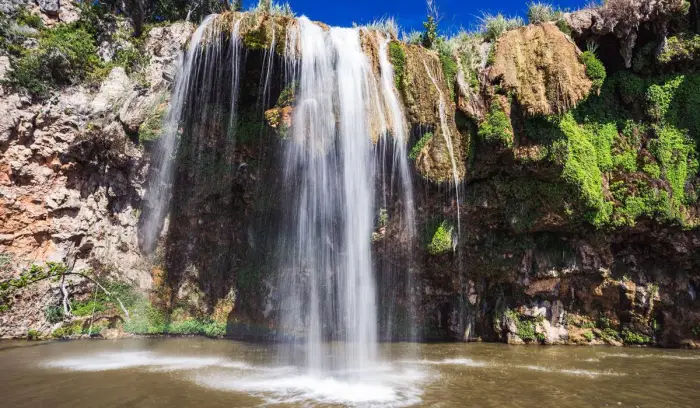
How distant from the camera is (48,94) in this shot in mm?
13781

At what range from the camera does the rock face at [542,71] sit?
37.2ft

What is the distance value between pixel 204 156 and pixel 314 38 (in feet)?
17.9

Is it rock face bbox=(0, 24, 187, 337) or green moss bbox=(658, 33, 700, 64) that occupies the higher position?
green moss bbox=(658, 33, 700, 64)

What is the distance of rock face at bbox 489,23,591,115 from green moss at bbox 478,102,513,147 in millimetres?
655

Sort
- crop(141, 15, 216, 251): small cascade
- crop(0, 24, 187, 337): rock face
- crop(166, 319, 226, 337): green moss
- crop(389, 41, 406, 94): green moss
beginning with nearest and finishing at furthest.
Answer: crop(389, 41, 406, 94): green moss, crop(141, 15, 216, 251): small cascade, crop(0, 24, 187, 337): rock face, crop(166, 319, 226, 337): green moss

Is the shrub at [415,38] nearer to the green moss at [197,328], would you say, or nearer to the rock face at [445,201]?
the rock face at [445,201]

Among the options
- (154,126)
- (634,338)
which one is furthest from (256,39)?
(634,338)

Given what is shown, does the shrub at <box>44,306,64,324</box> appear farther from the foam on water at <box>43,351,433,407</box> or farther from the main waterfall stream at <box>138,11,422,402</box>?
the main waterfall stream at <box>138,11,422,402</box>

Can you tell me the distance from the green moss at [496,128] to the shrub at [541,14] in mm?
4086

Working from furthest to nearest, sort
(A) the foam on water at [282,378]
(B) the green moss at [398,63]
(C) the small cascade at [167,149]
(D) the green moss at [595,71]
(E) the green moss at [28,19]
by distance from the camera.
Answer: (E) the green moss at [28,19] → (C) the small cascade at [167,149] → (B) the green moss at [398,63] → (D) the green moss at [595,71] → (A) the foam on water at [282,378]

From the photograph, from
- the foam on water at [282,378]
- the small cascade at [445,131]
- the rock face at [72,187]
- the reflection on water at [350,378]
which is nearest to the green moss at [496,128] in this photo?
the small cascade at [445,131]

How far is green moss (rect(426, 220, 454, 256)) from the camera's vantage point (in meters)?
12.4

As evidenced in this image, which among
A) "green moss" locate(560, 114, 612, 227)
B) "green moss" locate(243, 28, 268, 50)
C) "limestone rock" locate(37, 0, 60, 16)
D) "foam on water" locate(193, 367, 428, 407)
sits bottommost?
"foam on water" locate(193, 367, 428, 407)

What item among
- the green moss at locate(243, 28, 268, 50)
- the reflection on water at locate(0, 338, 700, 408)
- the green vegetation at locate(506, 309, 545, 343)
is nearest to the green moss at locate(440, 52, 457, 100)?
the green moss at locate(243, 28, 268, 50)
